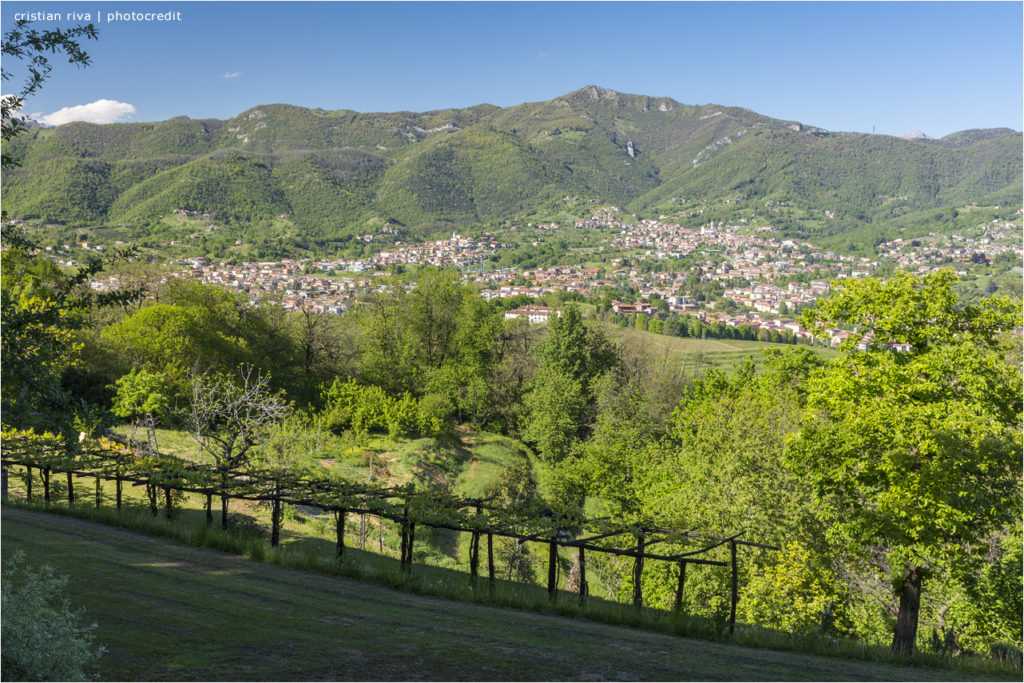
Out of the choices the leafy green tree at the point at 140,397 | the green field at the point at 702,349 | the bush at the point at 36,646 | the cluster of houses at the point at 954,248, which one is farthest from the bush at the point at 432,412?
the cluster of houses at the point at 954,248

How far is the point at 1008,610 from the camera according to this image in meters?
14.4

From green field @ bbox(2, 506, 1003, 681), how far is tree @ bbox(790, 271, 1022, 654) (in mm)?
3603

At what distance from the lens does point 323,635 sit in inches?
260

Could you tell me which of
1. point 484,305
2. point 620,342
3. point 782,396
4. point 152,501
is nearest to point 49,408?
point 152,501

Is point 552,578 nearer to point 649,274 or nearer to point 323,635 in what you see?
point 323,635

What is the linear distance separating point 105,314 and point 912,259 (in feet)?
619

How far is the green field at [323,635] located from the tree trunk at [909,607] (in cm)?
366

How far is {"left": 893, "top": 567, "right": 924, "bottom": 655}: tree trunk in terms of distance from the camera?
12.6m

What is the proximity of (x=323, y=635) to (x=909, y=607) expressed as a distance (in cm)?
1208

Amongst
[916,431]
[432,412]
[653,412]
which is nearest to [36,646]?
[916,431]

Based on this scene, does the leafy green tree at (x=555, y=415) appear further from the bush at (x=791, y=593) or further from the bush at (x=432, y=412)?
the bush at (x=791, y=593)

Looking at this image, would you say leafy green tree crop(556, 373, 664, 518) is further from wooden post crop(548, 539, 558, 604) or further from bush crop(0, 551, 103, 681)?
bush crop(0, 551, 103, 681)

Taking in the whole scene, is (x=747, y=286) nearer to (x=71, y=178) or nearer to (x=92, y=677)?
(x=71, y=178)

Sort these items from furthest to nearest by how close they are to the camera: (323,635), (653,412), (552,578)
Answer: (653,412) → (552,578) → (323,635)
